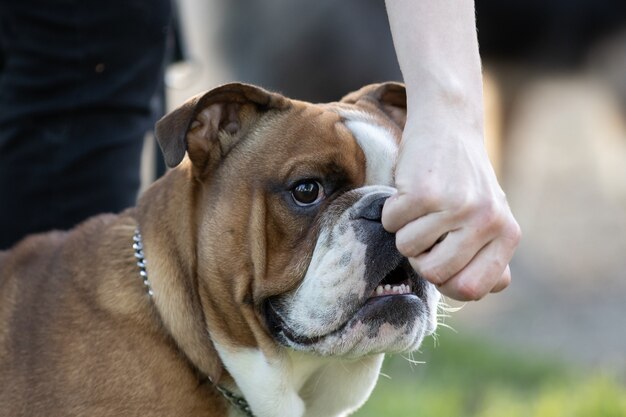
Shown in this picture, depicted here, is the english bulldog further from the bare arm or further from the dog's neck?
the bare arm

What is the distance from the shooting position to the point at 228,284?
9.85ft

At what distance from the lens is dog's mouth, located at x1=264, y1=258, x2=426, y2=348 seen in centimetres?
288

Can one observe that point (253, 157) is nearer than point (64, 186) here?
Yes

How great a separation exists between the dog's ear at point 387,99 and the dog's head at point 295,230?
29 cm

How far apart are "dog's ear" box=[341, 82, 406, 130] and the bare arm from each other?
87 centimetres

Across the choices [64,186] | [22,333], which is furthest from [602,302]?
[22,333]

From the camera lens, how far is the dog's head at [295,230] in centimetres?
288

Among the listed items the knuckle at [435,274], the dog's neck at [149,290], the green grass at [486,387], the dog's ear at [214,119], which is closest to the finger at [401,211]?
the knuckle at [435,274]

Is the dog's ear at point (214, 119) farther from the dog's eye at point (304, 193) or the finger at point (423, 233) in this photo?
the finger at point (423, 233)

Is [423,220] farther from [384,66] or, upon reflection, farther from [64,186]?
[384,66]

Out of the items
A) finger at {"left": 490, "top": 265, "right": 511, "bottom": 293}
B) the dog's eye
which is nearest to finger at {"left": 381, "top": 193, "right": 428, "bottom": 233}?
finger at {"left": 490, "top": 265, "right": 511, "bottom": 293}

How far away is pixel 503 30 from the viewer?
820 centimetres

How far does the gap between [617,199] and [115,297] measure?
7317mm

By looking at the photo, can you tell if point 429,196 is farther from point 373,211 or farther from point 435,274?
point 373,211
